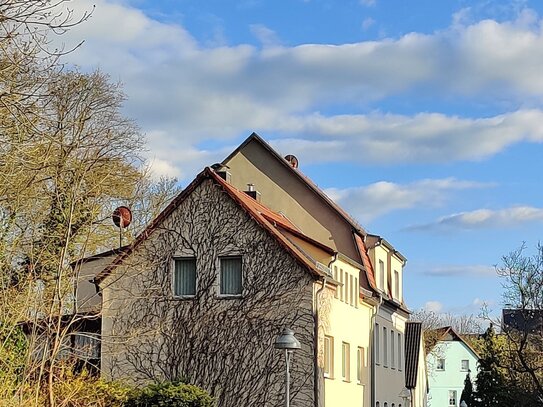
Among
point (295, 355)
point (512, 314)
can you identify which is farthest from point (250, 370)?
point (512, 314)

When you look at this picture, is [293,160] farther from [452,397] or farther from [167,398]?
[452,397]

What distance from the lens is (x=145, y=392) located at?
79.2ft

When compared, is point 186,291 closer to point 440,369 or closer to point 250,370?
point 250,370

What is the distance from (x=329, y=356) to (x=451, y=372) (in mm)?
65474

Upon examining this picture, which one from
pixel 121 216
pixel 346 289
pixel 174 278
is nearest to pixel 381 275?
pixel 346 289

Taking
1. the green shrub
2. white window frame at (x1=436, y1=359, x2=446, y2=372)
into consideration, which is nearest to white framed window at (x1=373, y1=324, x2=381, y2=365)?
the green shrub

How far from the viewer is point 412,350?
51.8 m

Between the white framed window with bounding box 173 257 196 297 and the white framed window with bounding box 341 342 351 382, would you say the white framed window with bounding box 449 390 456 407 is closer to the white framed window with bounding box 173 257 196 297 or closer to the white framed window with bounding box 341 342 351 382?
the white framed window with bounding box 341 342 351 382

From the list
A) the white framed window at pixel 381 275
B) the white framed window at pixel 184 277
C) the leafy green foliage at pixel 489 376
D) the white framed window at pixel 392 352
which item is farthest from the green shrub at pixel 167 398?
the leafy green foliage at pixel 489 376

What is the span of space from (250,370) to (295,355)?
1.45 m

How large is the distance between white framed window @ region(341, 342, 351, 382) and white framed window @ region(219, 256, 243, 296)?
5577 millimetres

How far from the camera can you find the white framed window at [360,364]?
118 ft

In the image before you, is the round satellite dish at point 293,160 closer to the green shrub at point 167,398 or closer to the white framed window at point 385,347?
the white framed window at point 385,347

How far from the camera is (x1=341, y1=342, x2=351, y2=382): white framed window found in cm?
3353
